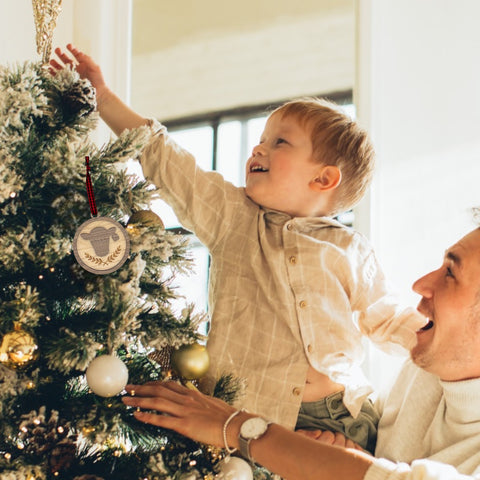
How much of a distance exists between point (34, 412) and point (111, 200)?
1.06 feet

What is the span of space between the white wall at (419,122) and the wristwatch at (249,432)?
78 cm

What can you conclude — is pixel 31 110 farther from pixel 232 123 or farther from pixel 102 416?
pixel 232 123

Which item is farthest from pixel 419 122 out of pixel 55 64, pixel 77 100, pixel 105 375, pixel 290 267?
pixel 105 375

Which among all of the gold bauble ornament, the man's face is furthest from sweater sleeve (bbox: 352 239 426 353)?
the gold bauble ornament

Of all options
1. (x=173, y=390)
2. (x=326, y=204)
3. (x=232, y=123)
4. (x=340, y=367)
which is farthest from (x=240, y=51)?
(x=173, y=390)

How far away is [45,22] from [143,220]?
44 centimetres

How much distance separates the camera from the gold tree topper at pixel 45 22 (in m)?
1.19

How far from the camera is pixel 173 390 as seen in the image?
1.08m

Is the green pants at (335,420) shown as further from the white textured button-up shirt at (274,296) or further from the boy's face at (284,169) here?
the boy's face at (284,169)

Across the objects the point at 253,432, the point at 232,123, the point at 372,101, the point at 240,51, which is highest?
the point at 240,51

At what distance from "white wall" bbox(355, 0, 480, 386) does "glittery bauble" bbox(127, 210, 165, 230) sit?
899mm

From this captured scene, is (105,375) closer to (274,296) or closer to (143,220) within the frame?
(143,220)

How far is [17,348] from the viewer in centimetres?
89

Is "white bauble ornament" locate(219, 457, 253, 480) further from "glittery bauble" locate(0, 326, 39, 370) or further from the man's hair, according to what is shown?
the man's hair
